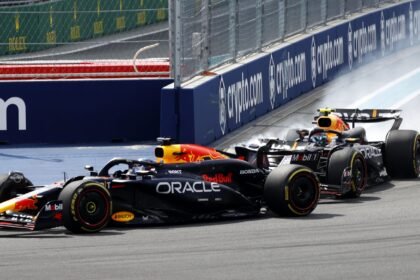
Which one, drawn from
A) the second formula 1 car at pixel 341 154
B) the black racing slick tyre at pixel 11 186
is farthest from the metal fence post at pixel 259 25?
the black racing slick tyre at pixel 11 186

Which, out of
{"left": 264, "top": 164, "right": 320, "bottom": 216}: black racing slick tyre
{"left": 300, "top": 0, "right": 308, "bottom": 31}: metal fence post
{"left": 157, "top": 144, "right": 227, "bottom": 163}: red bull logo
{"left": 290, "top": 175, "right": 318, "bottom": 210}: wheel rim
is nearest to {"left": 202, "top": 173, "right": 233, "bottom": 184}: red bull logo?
{"left": 157, "top": 144, "right": 227, "bottom": 163}: red bull logo

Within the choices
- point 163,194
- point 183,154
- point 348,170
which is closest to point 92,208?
point 163,194

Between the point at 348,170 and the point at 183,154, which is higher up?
the point at 183,154

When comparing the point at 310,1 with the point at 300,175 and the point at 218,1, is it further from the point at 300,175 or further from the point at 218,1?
the point at 300,175

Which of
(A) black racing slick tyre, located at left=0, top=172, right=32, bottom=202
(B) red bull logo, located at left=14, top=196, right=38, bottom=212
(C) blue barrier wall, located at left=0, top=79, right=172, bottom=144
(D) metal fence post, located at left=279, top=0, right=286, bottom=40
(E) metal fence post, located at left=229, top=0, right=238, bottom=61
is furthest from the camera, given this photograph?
(D) metal fence post, located at left=279, top=0, right=286, bottom=40

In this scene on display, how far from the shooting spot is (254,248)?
34.0 feet

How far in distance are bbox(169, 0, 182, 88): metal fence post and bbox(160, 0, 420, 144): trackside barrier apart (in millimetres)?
215

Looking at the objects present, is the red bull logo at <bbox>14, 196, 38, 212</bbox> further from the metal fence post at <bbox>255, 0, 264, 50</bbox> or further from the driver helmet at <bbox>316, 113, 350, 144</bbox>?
the metal fence post at <bbox>255, 0, 264, 50</bbox>

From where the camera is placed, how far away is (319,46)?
2380 centimetres

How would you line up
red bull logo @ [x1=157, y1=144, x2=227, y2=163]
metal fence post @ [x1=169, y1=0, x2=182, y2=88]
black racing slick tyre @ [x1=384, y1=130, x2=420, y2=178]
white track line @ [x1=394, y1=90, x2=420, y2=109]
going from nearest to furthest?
red bull logo @ [x1=157, y1=144, x2=227, y2=163], black racing slick tyre @ [x1=384, y1=130, x2=420, y2=178], metal fence post @ [x1=169, y1=0, x2=182, y2=88], white track line @ [x1=394, y1=90, x2=420, y2=109]

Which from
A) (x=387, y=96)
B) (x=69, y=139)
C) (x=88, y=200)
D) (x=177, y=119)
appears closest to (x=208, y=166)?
(x=88, y=200)

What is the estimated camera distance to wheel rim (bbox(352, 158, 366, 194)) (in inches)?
536

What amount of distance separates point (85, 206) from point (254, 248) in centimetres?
187

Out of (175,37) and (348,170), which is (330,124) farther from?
(175,37)
